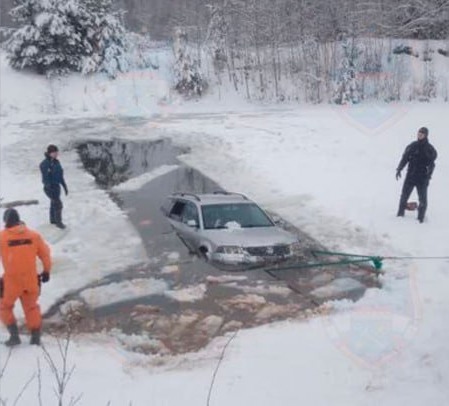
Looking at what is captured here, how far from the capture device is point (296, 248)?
1291cm

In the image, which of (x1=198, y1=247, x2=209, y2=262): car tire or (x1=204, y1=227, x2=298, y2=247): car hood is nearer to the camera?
(x1=204, y1=227, x2=298, y2=247): car hood

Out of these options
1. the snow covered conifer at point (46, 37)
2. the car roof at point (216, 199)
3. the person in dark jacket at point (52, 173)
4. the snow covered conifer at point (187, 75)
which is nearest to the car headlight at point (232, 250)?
the car roof at point (216, 199)

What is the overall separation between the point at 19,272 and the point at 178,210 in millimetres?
6294

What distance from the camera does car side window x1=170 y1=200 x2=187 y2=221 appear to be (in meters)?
13.9

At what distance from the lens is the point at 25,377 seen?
295 inches

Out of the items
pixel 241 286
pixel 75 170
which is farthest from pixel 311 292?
pixel 75 170

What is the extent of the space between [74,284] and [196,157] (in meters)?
12.8

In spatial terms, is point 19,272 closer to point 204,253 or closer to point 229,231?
point 204,253

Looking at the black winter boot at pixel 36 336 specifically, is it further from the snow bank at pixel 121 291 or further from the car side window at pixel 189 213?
the car side window at pixel 189 213

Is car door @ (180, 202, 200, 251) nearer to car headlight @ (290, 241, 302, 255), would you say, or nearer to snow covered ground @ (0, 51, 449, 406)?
snow covered ground @ (0, 51, 449, 406)

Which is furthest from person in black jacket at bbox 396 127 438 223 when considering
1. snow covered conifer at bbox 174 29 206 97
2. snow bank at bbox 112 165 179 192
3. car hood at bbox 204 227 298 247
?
snow covered conifer at bbox 174 29 206 97

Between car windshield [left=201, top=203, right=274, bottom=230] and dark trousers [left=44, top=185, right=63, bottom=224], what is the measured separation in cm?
354

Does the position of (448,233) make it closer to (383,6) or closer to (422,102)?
(422,102)

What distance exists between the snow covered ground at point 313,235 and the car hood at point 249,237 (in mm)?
1558
